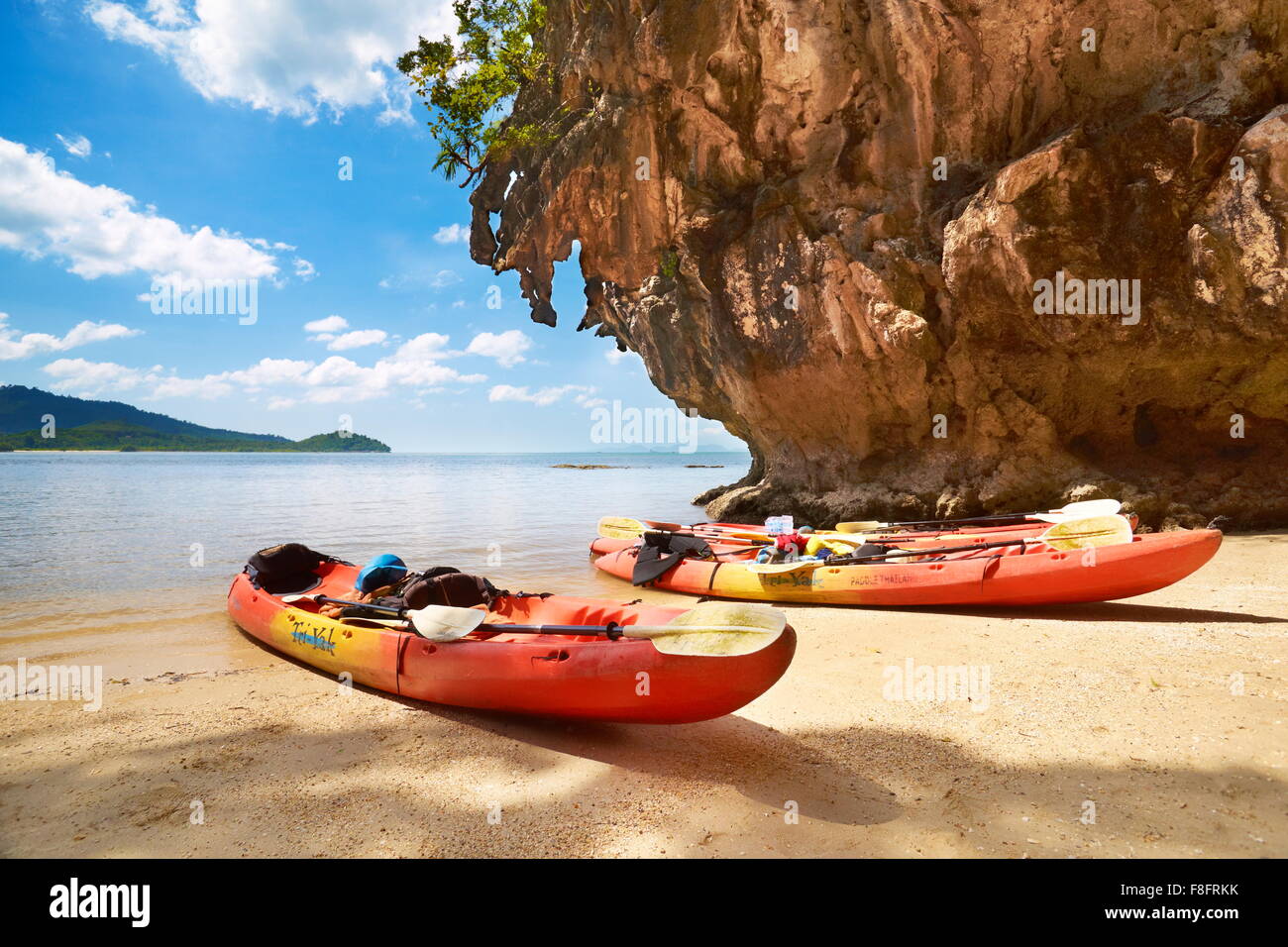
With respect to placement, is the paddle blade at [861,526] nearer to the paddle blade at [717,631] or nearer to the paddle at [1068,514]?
the paddle at [1068,514]

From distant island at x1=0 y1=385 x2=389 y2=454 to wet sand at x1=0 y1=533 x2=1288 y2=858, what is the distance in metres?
151

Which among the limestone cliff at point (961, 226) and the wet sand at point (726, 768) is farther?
the limestone cliff at point (961, 226)

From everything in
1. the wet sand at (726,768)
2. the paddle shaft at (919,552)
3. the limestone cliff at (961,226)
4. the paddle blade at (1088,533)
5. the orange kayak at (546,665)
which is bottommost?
the wet sand at (726,768)

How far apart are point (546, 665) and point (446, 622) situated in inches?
44.4

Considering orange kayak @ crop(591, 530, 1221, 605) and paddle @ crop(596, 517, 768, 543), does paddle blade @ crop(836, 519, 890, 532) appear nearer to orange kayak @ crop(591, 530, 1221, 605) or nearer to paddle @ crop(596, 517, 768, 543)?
paddle @ crop(596, 517, 768, 543)

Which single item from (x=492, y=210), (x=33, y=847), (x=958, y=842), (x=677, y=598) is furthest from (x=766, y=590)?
(x=492, y=210)

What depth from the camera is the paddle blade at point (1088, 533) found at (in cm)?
736

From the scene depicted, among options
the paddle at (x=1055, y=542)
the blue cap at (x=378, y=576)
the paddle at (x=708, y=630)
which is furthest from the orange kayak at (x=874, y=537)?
the paddle at (x=708, y=630)

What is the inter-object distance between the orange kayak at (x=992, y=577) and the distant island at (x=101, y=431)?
151739mm

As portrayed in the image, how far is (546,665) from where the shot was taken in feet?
13.6

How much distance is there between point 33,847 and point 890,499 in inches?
570

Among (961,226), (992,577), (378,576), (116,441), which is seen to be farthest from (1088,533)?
(116,441)

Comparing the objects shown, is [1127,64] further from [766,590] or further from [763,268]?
[766,590]

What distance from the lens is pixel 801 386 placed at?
51.5 feet
